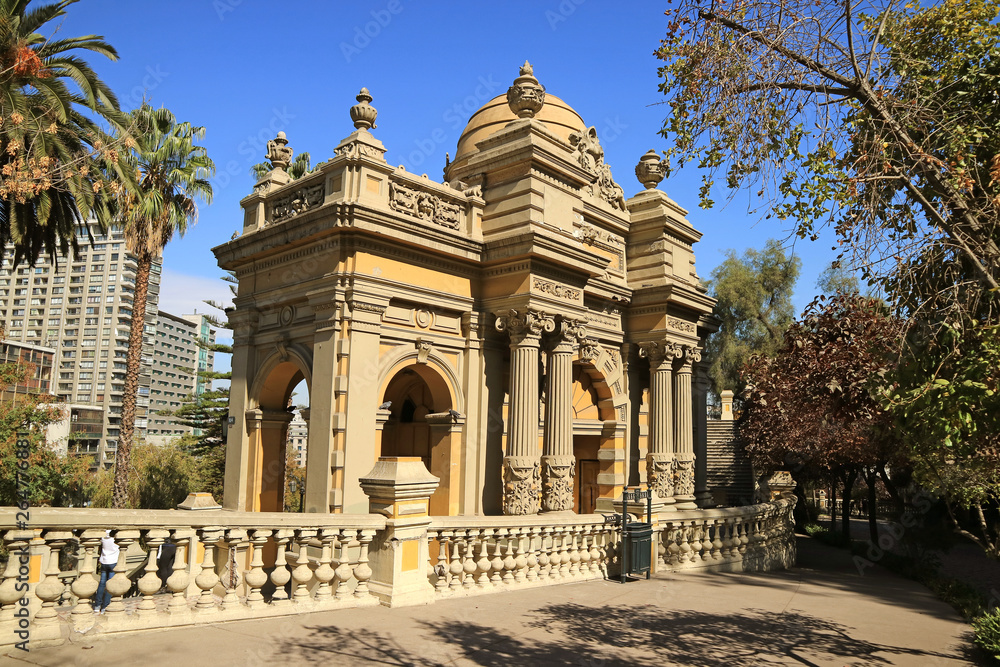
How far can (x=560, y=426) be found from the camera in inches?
571

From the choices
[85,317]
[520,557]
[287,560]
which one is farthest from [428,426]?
[85,317]

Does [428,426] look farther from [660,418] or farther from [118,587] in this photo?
[118,587]

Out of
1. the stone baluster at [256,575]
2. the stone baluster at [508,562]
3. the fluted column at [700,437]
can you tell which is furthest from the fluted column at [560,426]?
the stone baluster at [256,575]

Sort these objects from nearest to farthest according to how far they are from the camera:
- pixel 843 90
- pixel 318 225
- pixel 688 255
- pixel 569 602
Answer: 1. pixel 843 90
2. pixel 569 602
3. pixel 318 225
4. pixel 688 255

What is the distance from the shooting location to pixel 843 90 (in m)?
6.04

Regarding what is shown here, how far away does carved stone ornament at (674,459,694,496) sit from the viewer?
59.5 feet

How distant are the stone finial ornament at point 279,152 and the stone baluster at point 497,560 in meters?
9.99

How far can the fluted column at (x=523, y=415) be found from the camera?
13.6 m

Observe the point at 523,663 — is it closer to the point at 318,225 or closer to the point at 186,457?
the point at 318,225

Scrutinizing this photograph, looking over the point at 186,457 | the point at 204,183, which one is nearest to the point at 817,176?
the point at 204,183

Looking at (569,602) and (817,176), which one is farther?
(569,602)

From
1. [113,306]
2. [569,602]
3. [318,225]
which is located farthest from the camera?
[113,306]

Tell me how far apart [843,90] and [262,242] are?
11.5m

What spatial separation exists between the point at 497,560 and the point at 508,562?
11.7 inches
